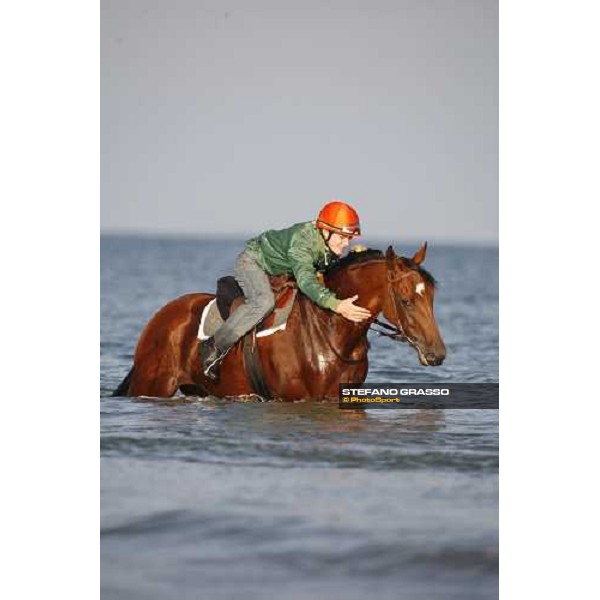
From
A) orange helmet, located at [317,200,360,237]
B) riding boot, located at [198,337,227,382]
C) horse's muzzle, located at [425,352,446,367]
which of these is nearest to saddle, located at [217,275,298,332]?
riding boot, located at [198,337,227,382]

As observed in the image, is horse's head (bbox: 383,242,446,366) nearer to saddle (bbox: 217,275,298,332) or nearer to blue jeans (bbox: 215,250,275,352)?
saddle (bbox: 217,275,298,332)

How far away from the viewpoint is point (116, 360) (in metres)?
14.1

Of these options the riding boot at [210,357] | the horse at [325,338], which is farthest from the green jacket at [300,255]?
the riding boot at [210,357]

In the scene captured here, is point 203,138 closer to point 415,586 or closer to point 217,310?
point 217,310

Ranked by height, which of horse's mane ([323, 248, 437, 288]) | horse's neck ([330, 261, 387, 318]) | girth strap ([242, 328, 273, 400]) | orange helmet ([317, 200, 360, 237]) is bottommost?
girth strap ([242, 328, 273, 400])

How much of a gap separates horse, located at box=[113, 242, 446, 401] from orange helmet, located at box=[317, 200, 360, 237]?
0.32 meters

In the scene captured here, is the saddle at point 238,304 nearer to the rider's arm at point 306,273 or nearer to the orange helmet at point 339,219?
the rider's arm at point 306,273

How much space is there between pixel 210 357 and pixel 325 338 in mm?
903

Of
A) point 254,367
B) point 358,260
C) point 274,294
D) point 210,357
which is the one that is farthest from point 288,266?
point 210,357

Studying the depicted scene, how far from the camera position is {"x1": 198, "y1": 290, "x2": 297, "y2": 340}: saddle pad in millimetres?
11211

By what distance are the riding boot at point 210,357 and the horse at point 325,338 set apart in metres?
0.06

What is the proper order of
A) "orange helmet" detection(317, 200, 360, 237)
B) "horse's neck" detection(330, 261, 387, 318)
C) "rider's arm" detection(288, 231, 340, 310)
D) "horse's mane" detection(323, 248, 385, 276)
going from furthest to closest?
1. "horse's mane" detection(323, 248, 385, 276)
2. "horse's neck" detection(330, 261, 387, 318)
3. "orange helmet" detection(317, 200, 360, 237)
4. "rider's arm" detection(288, 231, 340, 310)

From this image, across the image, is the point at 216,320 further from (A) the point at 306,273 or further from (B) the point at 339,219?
(B) the point at 339,219
